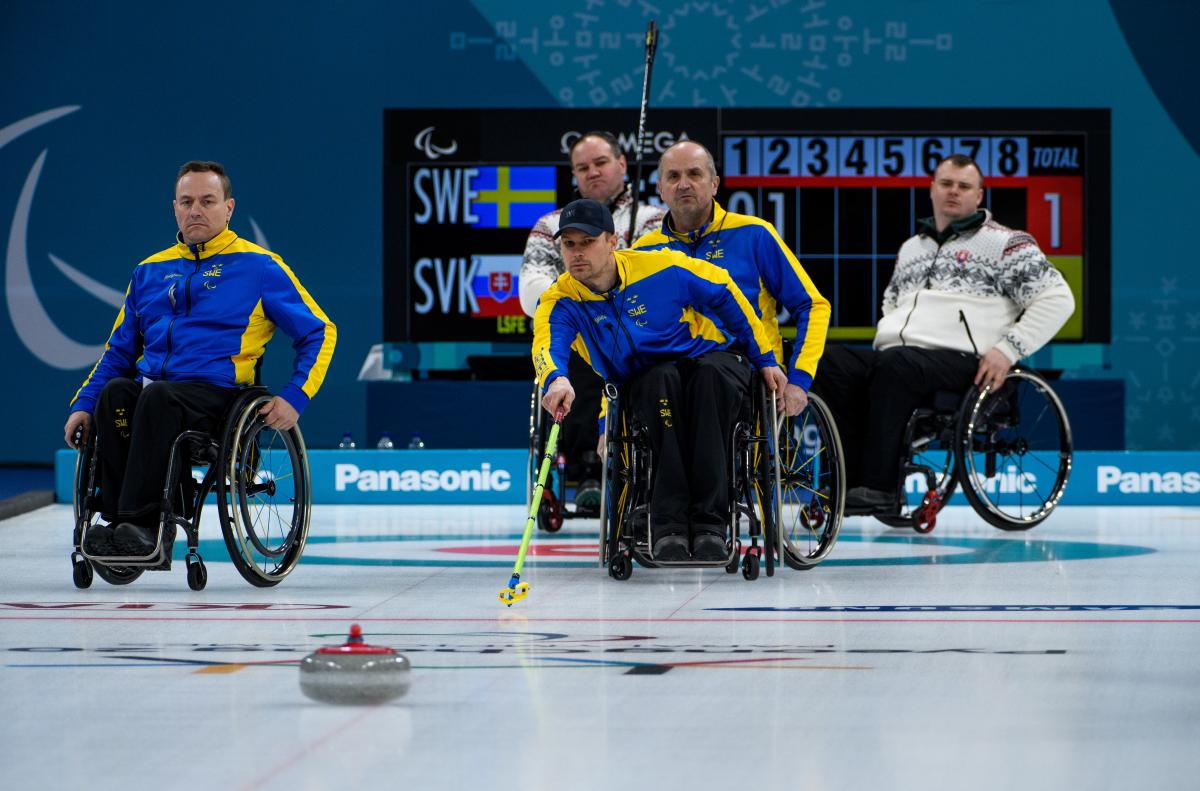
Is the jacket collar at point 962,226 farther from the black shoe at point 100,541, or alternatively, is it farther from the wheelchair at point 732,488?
the black shoe at point 100,541

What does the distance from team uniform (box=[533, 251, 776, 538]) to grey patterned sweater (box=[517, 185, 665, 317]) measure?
95 centimetres

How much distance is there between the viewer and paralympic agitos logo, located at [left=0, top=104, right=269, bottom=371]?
329 inches

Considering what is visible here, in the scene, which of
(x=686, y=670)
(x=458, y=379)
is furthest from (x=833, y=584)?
(x=458, y=379)

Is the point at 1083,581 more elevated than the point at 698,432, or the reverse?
the point at 698,432

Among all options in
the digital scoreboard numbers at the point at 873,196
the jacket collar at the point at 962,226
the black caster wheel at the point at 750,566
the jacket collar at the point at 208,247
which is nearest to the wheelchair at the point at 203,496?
the jacket collar at the point at 208,247

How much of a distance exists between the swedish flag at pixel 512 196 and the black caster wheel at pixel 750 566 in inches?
143

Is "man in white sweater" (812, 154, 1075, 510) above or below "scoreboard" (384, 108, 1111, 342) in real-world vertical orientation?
below

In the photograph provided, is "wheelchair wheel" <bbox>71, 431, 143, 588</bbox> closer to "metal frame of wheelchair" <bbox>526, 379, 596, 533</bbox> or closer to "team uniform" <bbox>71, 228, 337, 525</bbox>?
"team uniform" <bbox>71, 228, 337, 525</bbox>

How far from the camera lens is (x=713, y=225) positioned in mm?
4387

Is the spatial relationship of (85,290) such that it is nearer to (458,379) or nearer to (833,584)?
(458,379)

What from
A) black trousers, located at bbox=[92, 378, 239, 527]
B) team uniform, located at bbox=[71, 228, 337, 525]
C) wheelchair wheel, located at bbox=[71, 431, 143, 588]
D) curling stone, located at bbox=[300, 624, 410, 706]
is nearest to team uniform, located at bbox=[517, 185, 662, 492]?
team uniform, located at bbox=[71, 228, 337, 525]

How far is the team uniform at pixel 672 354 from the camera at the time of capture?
3922 millimetres

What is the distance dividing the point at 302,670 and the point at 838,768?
756mm

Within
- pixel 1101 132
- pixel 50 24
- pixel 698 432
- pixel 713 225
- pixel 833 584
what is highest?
pixel 50 24
